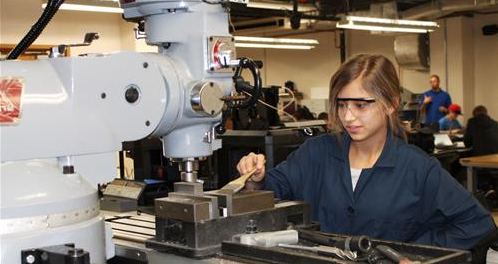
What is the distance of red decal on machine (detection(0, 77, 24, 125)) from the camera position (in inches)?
42.1

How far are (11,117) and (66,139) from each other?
101mm

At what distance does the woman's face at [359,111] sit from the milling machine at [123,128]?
33 centimetres

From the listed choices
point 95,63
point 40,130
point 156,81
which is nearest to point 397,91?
point 156,81

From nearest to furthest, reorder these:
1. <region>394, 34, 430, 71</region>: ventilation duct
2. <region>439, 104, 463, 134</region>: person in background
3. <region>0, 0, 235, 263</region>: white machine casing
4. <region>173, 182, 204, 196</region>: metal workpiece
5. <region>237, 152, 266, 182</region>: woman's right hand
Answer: <region>0, 0, 235, 263</region>: white machine casing < <region>173, 182, 204, 196</region>: metal workpiece < <region>237, 152, 266, 182</region>: woman's right hand < <region>439, 104, 463, 134</region>: person in background < <region>394, 34, 430, 71</region>: ventilation duct

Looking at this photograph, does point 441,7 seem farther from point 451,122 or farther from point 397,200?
Result: point 397,200

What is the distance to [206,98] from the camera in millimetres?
1292

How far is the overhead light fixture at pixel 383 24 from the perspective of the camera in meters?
7.23

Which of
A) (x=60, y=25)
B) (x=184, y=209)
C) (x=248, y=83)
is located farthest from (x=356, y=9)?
(x=184, y=209)

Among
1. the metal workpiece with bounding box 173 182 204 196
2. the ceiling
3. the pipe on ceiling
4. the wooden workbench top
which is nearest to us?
the metal workpiece with bounding box 173 182 204 196

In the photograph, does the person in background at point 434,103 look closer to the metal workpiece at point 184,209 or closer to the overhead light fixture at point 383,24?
the overhead light fixture at point 383,24

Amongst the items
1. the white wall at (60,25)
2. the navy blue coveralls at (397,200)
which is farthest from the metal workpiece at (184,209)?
the white wall at (60,25)

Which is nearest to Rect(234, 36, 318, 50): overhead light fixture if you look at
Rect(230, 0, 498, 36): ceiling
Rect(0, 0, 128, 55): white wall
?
Rect(230, 0, 498, 36): ceiling

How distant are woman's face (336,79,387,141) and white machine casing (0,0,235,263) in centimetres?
40

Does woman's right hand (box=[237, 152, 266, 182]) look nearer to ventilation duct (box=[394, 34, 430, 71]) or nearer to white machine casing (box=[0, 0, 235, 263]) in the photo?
white machine casing (box=[0, 0, 235, 263])
